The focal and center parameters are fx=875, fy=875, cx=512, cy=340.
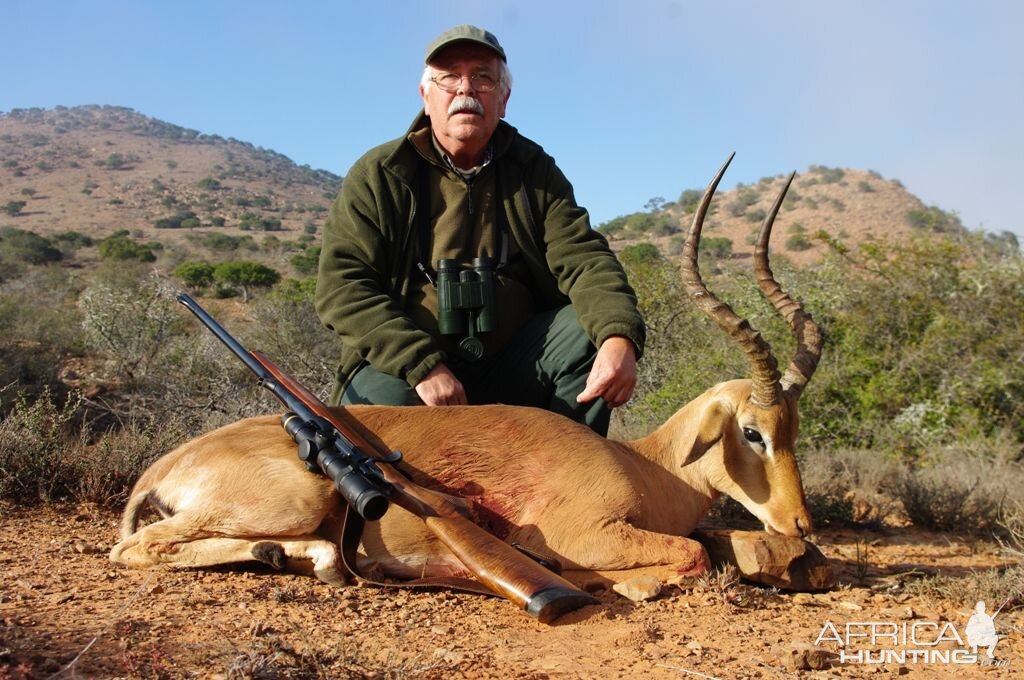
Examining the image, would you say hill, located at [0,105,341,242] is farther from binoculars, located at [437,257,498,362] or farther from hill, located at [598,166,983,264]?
binoculars, located at [437,257,498,362]

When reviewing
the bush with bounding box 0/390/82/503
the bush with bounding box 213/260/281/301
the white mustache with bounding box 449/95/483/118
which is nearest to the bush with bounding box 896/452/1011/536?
the white mustache with bounding box 449/95/483/118

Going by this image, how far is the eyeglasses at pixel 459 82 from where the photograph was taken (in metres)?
5.34

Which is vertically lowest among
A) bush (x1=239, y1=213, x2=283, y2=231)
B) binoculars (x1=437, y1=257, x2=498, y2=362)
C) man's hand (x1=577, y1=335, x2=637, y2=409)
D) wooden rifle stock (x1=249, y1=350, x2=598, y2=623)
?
wooden rifle stock (x1=249, y1=350, x2=598, y2=623)

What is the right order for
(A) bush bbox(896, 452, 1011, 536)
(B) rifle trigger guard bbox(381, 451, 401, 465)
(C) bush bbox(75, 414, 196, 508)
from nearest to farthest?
(B) rifle trigger guard bbox(381, 451, 401, 465) → (C) bush bbox(75, 414, 196, 508) → (A) bush bbox(896, 452, 1011, 536)

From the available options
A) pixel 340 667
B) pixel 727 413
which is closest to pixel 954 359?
pixel 727 413

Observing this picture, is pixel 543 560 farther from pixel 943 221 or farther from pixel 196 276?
pixel 196 276

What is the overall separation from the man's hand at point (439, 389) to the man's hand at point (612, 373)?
2.26 feet

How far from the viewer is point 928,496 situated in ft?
21.0

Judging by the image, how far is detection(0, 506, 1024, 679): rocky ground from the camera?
2.77 m

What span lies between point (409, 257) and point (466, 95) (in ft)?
3.41

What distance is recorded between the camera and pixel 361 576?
12.9ft

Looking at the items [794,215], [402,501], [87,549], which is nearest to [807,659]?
[402,501]

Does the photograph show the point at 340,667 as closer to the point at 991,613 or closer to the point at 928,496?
the point at 991,613

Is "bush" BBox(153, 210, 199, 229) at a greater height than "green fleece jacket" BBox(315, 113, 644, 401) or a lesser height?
greater
